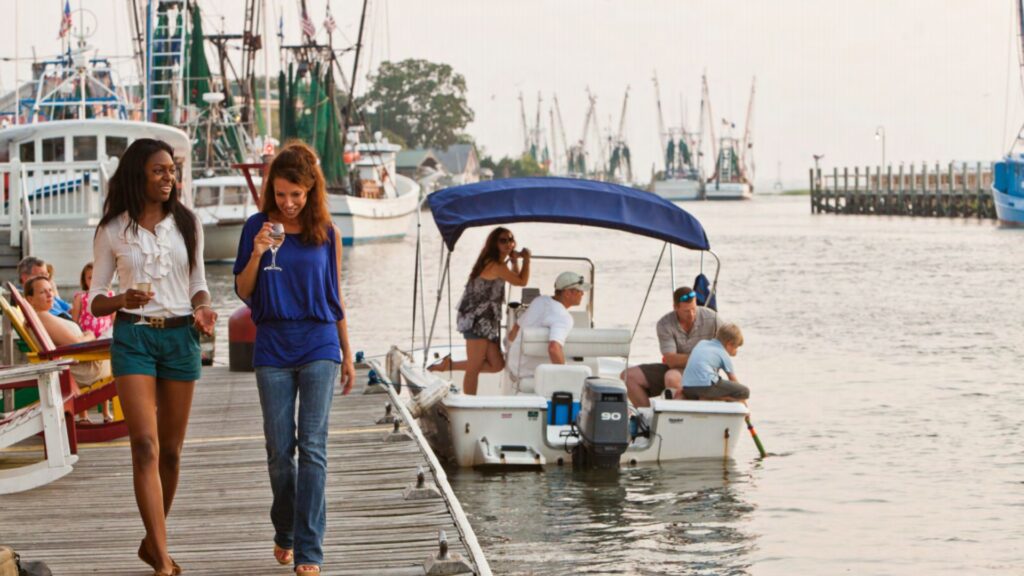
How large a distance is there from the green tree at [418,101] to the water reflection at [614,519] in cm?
15178

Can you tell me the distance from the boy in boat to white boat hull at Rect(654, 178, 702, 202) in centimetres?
16945

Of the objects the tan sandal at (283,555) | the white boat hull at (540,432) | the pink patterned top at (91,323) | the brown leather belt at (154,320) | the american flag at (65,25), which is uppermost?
the american flag at (65,25)

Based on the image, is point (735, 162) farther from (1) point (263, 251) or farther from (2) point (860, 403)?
(1) point (263, 251)

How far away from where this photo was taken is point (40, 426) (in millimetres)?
8625

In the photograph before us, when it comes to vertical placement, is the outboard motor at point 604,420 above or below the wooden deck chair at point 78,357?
below

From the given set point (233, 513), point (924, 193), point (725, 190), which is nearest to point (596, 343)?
point (233, 513)

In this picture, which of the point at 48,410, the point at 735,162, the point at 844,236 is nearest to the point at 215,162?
the point at 844,236

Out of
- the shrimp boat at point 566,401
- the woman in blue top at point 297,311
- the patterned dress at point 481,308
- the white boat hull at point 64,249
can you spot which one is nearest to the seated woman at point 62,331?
the shrimp boat at point 566,401

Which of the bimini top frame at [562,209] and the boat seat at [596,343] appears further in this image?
the bimini top frame at [562,209]

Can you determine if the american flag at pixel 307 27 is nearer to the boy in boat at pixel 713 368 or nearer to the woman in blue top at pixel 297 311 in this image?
the boy in boat at pixel 713 368

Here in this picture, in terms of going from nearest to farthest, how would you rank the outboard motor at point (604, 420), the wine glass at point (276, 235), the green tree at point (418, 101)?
the wine glass at point (276, 235) < the outboard motor at point (604, 420) < the green tree at point (418, 101)

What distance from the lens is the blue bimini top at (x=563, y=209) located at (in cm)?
1322

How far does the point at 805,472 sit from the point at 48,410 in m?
7.54

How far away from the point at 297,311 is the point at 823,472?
896cm
